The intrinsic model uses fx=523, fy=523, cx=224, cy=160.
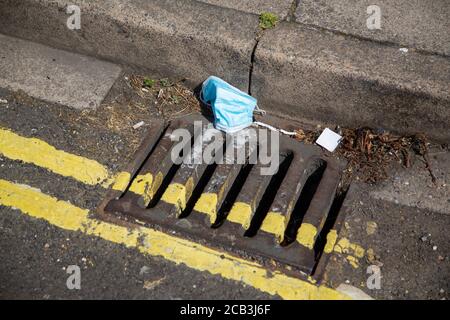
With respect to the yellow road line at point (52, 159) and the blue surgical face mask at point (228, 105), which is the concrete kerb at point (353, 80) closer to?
the blue surgical face mask at point (228, 105)

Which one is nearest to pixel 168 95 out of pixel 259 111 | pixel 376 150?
pixel 259 111

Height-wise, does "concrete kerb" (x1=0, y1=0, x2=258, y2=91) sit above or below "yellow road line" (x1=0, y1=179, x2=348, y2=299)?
above

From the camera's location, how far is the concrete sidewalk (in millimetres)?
2311

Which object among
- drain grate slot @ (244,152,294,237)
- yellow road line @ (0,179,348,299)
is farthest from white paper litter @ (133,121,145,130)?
drain grate slot @ (244,152,294,237)

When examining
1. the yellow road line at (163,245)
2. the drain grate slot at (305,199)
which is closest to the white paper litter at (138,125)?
the yellow road line at (163,245)

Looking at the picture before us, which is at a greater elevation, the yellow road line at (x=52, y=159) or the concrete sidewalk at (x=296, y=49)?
the concrete sidewalk at (x=296, y=49)

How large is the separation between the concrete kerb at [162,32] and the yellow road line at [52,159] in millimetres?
606

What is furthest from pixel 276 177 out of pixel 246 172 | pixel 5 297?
pixel 5 297

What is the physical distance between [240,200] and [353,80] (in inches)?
28.6

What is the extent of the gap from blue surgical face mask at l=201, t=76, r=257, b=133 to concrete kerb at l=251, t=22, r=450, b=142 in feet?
0.32

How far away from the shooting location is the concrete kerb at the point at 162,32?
2.46m

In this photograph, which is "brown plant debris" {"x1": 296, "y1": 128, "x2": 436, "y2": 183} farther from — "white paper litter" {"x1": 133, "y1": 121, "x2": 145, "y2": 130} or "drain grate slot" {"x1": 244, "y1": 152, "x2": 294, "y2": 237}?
"white paper litter" {"x1": 133, "y1": 121, "x2": 145, "y2": 130}
